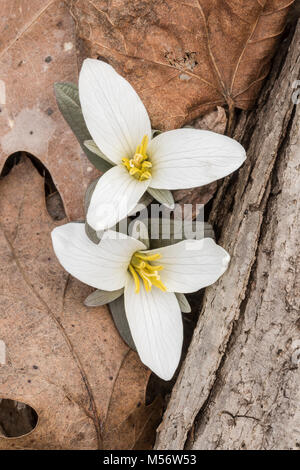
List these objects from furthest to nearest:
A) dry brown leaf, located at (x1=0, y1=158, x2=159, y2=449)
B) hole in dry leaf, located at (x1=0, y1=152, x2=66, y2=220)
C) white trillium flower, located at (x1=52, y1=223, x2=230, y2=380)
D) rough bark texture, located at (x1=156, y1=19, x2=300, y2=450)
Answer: hole in dry leaf, located at (x1=0, y1=152, x2=66, y2=220) → dry brown leaf, located at (x1=0, y1=158, x2=159, y2=449) → white trillium flower, located at (x1=52, y1=223, x2=230, y2=380) → rough bark texture, located at (x1=156, y1=19, x2=300, y2=450)

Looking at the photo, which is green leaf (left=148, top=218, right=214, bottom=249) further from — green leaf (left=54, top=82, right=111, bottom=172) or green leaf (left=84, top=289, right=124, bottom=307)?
green leaf (left=54, top=82, right=111, bottom=172)

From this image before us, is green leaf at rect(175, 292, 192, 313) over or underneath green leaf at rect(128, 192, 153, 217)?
underneath

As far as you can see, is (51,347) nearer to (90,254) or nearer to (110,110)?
(90,254)

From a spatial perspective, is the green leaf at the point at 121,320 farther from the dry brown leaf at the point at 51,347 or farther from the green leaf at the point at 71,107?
the green leaf at the point at 71,107

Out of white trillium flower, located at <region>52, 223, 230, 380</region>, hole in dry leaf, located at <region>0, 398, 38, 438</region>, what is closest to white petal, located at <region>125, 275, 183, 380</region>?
white trillium flower, located at <region>52, 223, 230, 380</region>
